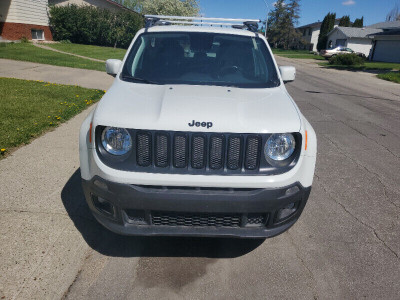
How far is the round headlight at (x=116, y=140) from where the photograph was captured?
8.67 feet

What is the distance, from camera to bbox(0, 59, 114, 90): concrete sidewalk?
11695 millimetres

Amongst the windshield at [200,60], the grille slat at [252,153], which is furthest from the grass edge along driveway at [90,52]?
the grille slat at [252,153]

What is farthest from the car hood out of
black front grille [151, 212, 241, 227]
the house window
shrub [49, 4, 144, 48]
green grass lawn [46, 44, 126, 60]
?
shrub [49, 4, 144, 48]

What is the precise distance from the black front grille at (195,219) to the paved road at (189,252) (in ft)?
1.61

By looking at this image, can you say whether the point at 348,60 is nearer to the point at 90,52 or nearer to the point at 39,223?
the point at 90,52

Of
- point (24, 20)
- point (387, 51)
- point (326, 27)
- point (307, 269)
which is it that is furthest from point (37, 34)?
point (326, 27)

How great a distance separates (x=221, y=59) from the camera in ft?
12.8

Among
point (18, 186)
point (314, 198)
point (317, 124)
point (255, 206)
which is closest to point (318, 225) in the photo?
point (314, 198)

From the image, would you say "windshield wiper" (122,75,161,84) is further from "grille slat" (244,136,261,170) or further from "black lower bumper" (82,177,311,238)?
"grille slat" (244,136,261,170)

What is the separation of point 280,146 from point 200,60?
1.65 m

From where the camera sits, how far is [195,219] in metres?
2.69

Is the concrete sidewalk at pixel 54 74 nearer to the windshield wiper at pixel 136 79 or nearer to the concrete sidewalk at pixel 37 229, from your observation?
the concrete sidewalk at pixel 37 229

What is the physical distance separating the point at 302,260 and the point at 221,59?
7.55 feet

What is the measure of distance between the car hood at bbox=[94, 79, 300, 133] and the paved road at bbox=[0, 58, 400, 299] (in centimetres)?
126
